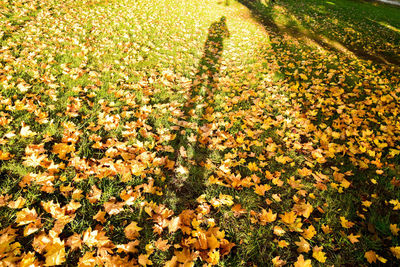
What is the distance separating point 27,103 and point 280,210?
10.0ft

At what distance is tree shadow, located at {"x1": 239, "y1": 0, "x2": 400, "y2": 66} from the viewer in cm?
603

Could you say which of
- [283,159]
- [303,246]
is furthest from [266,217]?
[283,159]

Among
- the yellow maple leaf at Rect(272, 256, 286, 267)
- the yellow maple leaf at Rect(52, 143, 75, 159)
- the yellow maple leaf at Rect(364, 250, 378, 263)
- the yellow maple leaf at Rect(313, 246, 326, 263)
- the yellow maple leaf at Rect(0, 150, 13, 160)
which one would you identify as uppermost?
the yellow maple leaf at Rect(364, 250, 378, 263)

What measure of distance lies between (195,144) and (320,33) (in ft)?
28.0

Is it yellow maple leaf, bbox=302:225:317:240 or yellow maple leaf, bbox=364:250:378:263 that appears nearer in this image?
yellow maple leaf, bbox=364:250:378:263

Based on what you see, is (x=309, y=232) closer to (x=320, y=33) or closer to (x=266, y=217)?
(x=266, y=217)

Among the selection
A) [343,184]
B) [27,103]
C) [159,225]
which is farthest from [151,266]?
[27,103]

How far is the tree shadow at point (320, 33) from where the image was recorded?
6026 mm

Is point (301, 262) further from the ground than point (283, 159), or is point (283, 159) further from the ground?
point (283, 159)

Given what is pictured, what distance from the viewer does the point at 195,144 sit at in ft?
7.82

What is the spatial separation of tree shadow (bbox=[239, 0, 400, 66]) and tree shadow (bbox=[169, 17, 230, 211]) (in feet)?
15.3

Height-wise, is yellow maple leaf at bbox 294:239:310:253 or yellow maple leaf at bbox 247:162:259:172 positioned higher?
yellow maple leaf at bbox 247:162:259:172

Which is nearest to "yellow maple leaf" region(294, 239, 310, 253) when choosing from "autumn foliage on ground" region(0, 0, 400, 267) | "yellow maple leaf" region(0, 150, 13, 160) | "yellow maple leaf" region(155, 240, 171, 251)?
"autumn foliage on ground" region(0, 0, 400, 267)

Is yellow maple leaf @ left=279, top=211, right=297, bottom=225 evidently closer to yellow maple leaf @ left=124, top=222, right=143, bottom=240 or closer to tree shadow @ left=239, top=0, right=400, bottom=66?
yellow maple leaf @ left=124, top=222, right=143, bottom=240
